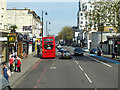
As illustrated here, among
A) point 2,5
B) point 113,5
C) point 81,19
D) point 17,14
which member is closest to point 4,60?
point 2,5

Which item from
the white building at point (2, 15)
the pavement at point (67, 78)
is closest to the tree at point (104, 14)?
the pavement at point (67, 78)

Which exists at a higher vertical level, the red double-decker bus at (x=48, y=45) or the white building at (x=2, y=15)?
the white building at (x=2, y=15)

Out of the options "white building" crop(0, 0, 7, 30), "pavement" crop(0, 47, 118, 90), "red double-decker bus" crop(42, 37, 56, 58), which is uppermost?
"white building" crop(0, 0, 7, 30)

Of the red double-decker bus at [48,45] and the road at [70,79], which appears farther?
the red double-decker bus at [48,45]

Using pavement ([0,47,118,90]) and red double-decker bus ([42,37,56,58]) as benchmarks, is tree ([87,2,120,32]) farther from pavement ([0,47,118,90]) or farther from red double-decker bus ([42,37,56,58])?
pavement ([0,47,118,90])

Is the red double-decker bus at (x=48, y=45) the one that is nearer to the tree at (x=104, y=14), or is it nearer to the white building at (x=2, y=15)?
the tree at (x=104, y=14)

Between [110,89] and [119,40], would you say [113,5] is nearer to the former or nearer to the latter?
[119,40]

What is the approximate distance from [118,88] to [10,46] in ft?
69.3

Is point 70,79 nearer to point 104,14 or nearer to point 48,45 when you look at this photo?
point 104,14

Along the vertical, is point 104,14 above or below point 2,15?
above

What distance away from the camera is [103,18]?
29.5 meters

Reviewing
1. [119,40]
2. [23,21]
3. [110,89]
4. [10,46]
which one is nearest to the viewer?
[110,89]

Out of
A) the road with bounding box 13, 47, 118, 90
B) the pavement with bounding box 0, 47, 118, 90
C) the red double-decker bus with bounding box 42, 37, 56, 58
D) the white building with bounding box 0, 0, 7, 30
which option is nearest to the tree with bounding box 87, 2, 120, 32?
the red double-decker bus with bounding box 42, 37, 56, 58

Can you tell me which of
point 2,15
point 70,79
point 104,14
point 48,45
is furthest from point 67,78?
point 48,45
